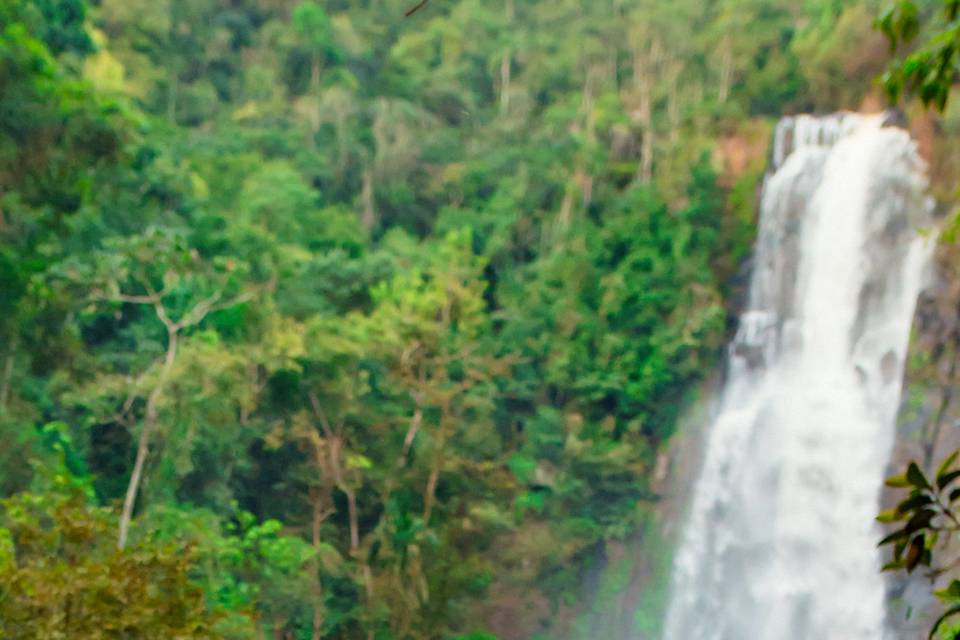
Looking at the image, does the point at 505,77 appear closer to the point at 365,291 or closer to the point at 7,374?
the point at 365,291

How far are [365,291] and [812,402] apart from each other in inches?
263

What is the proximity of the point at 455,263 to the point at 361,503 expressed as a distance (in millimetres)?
3685

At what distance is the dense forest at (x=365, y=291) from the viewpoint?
10227mm

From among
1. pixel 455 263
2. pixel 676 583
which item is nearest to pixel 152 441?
pixel 455 263

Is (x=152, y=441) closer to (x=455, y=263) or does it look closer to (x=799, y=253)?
(x=455, y=263)

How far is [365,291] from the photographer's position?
15359 mm

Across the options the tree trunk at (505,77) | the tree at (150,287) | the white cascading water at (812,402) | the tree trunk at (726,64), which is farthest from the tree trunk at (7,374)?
the tree trunk at (505,77)

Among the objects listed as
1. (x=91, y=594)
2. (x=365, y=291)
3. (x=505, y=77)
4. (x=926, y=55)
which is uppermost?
(x=505, y=77)

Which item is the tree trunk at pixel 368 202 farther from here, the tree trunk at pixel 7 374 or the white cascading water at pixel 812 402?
the tree trunk at pixel 7 374

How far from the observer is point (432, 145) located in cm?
2191

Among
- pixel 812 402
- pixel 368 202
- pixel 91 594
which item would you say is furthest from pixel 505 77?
pixel 91 594

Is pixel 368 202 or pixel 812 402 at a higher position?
pixel 368 202

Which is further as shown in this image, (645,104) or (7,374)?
(645,104)

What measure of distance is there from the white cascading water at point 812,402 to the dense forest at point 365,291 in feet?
2.10
